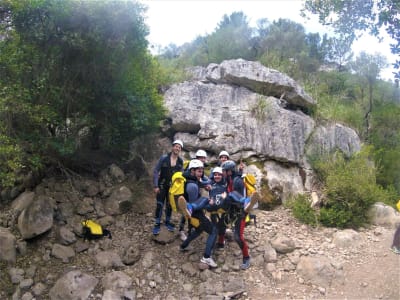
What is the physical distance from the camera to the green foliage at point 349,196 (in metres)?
8.37

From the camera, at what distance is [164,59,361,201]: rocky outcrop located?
392 inches

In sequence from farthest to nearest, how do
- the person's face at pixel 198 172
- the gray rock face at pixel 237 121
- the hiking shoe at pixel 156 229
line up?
1. the gray rock face at pixel 237 121
2. the hiking shoe at pixel 156 229
3. the person's face at pixel 198 172

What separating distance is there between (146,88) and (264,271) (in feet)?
16.7

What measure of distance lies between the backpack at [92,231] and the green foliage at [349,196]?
5.00 meters

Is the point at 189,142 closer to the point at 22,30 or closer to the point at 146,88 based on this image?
the point at 146,88

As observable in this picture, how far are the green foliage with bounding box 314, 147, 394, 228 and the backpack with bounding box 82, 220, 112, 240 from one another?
5005mm

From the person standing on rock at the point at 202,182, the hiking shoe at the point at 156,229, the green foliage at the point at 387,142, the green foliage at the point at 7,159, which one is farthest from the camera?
the green foliage at the point at 387,142

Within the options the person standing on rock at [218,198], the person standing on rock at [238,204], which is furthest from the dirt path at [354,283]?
the person standing on rock at [218,198]

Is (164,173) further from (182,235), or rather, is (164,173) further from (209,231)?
(209,231)

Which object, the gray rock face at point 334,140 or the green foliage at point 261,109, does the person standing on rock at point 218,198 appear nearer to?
the green foliage at point 261,109

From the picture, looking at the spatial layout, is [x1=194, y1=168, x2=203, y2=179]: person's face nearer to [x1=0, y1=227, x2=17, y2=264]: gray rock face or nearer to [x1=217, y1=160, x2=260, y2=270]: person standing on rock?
[x1=217, y1=160, x2=260, y2=270]: person standing on rock

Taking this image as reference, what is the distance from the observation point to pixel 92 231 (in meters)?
7.30

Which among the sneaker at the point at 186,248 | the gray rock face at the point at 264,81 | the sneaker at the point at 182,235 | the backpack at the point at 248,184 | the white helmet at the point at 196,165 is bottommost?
the sneaker at the point at 186,248

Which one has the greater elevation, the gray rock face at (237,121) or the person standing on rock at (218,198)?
the gray rock face at (237,121)
